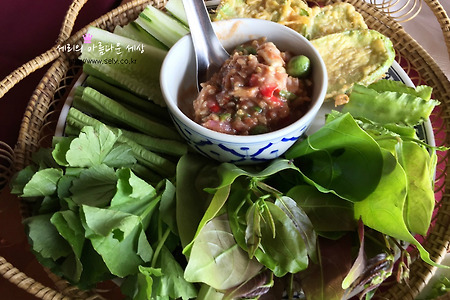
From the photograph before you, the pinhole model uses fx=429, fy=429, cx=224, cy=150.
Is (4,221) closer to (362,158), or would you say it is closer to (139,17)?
(139,17)

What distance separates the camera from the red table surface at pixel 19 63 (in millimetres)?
1629

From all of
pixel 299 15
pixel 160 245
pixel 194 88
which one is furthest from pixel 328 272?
pixel 299 15

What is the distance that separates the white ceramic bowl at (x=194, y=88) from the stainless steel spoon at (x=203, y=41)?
3cm

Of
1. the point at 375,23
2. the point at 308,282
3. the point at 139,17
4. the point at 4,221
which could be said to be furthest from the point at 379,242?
the point at 4,221

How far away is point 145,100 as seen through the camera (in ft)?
4.85

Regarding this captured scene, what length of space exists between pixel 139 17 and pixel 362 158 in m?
0.98

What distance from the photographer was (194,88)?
1.37 meters

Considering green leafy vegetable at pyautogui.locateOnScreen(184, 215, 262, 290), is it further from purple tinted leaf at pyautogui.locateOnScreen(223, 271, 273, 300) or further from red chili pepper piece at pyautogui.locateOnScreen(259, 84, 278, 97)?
red chili pepper piece at pyautogui.locateOnScreen(259, 84, 278, 97)

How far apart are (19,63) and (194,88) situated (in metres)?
0.96

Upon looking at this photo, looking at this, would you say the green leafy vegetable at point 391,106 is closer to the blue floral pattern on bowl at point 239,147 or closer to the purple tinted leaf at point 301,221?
the blue floral pattern on bowl at point 239,147

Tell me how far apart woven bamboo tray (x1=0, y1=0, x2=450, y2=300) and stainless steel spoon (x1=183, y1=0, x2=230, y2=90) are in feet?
1.50

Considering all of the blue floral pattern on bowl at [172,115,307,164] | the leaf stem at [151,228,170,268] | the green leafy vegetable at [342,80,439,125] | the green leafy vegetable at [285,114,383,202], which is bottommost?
the leaf stem at [151,228,170,268]

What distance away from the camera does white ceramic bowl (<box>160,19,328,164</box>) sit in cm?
114

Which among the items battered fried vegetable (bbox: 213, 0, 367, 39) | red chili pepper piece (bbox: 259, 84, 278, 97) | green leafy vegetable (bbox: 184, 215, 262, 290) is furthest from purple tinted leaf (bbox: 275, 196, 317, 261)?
battered fried vegetable (bbox: 213, 0, 367, 39)
